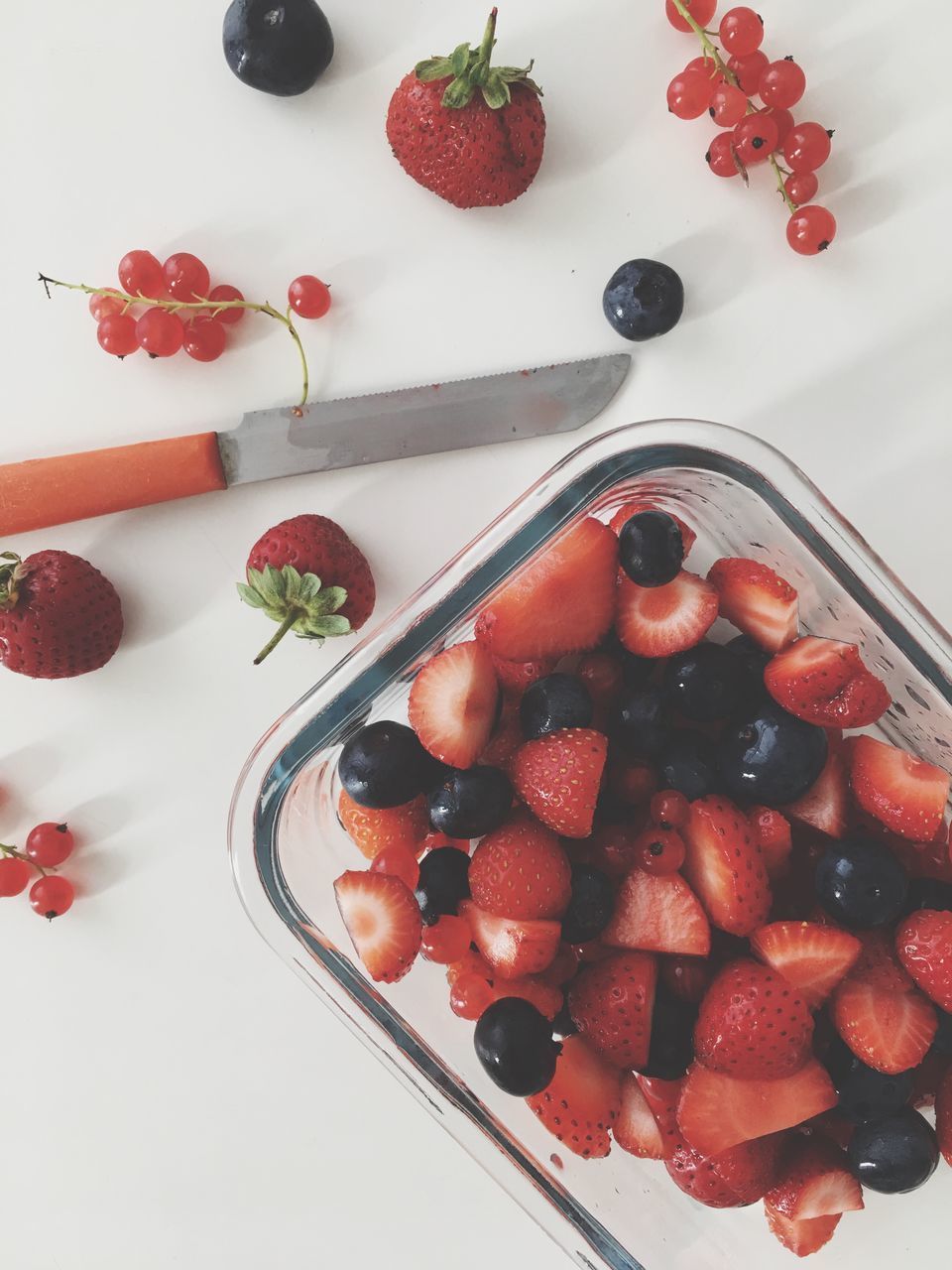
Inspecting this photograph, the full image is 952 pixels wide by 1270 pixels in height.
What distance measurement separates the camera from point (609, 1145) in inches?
32.3

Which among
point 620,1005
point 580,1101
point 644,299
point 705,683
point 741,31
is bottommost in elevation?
point 580,1101

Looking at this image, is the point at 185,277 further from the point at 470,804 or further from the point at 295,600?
the point at 470,804

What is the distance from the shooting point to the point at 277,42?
0.90 metres

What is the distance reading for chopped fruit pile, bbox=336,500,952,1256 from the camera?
734 millimetres

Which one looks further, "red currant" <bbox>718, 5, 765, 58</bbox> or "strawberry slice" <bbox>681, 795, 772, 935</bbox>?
"red currant" <bbox>718, 5, 765, 58</bbox>

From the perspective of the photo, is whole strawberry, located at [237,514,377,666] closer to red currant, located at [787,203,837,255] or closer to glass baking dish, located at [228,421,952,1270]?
glass baking dish, located at [228,421,952,1270]

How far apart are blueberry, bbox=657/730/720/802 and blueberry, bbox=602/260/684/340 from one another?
0.38 meters

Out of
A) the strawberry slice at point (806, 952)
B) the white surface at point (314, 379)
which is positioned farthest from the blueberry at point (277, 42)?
the strawberry slice at point (806, 952)

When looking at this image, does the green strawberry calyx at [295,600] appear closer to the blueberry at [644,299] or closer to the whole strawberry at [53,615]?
the whole strawberry at [53,615]

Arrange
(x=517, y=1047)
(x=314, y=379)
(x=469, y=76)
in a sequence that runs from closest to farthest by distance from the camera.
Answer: (x=517, y=1047) < (x=469, y=76) < (x=314, y=379)

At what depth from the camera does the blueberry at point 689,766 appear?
0.76 metres

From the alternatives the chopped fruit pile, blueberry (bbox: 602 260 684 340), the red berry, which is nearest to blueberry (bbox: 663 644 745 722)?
the chopped fruit pile

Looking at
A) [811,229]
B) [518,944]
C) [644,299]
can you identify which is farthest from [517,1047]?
[811,229]

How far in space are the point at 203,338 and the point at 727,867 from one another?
0.67 meters
